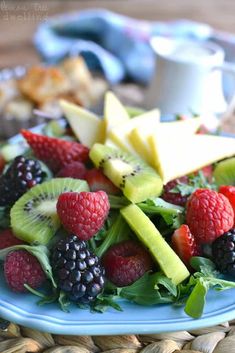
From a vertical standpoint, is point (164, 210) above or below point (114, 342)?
above

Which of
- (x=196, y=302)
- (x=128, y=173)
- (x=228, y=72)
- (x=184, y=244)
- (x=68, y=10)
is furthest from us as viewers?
(x=68, y=10)

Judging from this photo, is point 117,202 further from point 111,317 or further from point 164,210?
point 111,317

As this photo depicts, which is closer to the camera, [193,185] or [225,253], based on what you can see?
[225,253]

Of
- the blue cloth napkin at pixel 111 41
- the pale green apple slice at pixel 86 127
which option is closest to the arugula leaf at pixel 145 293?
the pale green apple slice at pixel 86 127

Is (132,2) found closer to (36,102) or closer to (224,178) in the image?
(36,102)

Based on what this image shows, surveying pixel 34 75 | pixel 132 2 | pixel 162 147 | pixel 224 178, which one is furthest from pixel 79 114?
pixel 132 2

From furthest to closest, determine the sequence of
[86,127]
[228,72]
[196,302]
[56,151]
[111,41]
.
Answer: [111,41], [228,72], [86,127], [56,151], [196,302]

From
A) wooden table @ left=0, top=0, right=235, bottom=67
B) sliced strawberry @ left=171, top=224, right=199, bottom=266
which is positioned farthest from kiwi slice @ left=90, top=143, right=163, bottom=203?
wooden table @ left=0, top=0, right=235, bottom=67

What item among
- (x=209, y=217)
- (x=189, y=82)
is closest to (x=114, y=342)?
Answer: (x=209, y=217)
